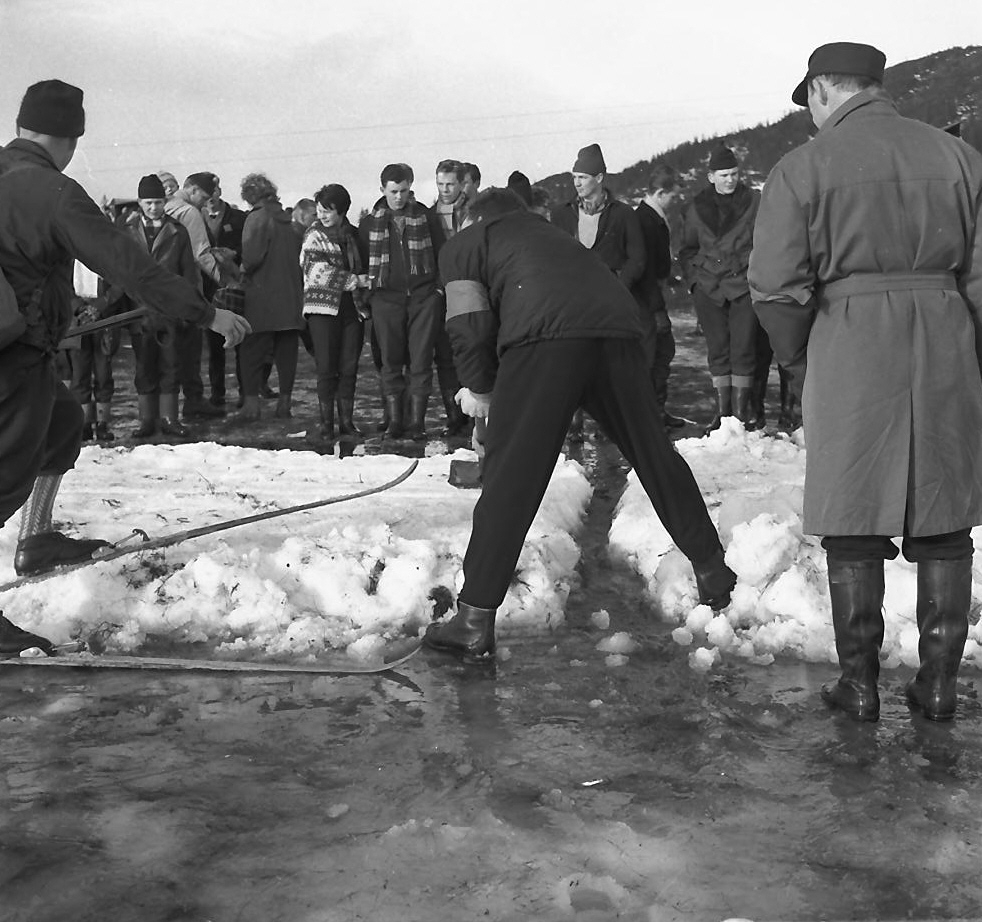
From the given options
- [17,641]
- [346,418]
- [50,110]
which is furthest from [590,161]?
[17,641]

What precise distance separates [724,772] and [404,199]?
6660 millimetres

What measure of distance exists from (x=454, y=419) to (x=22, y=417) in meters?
5.89

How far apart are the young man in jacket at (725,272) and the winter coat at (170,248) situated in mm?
3851

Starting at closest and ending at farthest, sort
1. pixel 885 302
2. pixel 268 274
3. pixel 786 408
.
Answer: pixel 885 302, pixel 268 274, pixel 786 408

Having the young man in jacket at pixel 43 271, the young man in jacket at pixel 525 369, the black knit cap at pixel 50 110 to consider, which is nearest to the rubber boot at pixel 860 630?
the young man in jacket at pixel 525 369

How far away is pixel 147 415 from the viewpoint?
977 cm

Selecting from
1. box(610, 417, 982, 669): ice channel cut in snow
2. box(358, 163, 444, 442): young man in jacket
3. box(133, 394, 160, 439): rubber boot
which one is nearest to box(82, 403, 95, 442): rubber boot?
box(133, 394, 160, 439): rubber boot

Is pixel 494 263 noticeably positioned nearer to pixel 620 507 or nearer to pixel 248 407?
pixel 620 507

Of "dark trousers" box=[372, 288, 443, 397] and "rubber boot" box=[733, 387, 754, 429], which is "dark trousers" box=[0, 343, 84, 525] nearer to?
"dark trousers" box=[372, 288, 443, 397]

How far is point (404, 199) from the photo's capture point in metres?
9.23

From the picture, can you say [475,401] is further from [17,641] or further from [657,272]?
[657,272]

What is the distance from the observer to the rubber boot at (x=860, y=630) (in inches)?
148

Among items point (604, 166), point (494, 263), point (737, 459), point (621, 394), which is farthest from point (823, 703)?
point (604, 166)

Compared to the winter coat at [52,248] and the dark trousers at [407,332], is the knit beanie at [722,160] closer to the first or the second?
the dark trousers at [407,332]
